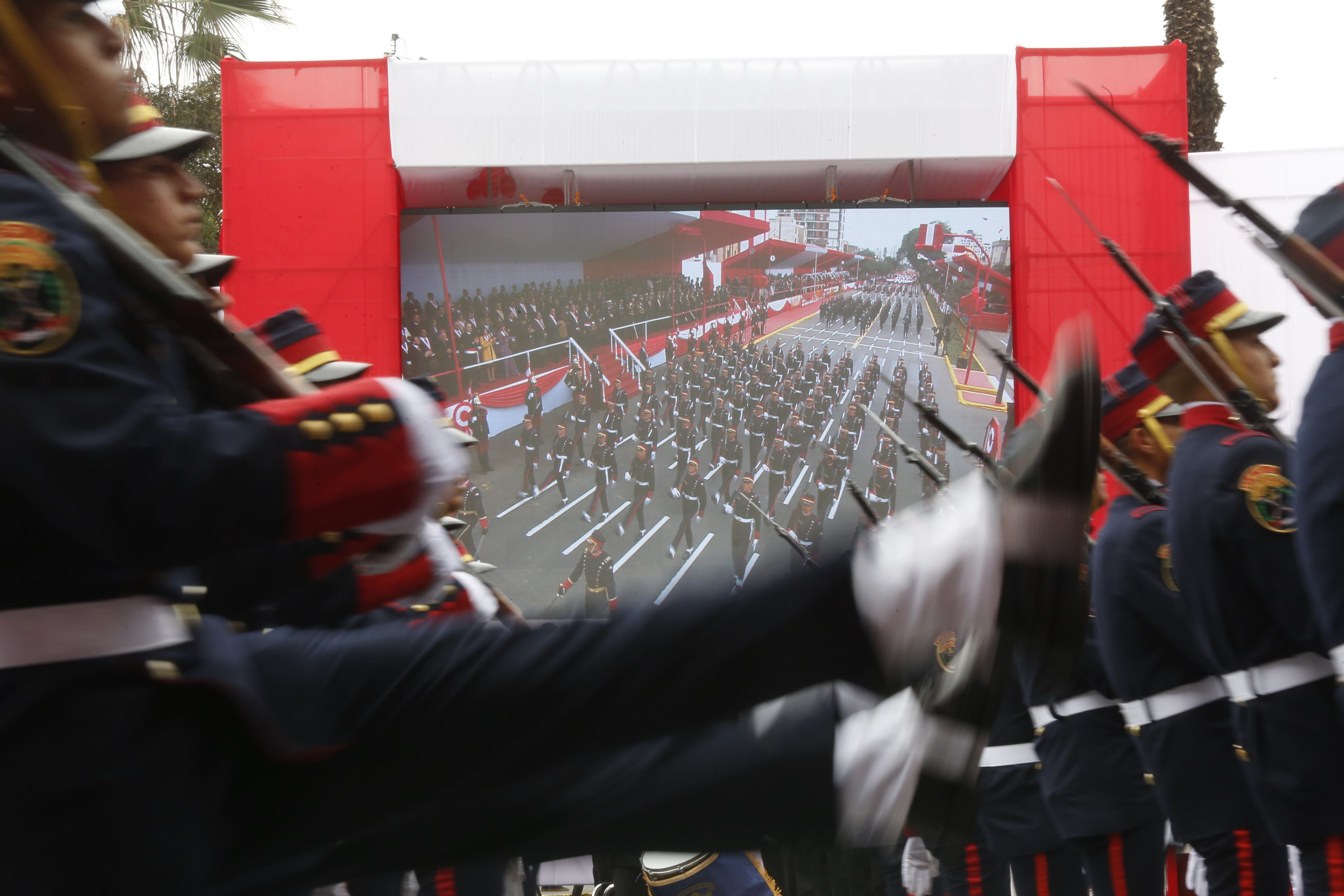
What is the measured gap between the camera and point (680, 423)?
9062 mm

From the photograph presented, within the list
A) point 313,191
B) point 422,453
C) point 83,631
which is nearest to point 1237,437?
point 422,453

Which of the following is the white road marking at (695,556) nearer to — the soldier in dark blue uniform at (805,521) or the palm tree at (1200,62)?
the soldier in dark blue uniform at (805,521)

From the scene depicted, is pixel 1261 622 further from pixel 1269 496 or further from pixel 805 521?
pixel 805 521

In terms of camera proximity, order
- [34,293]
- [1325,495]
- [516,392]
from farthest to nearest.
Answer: [516,392], [1325,495], [34,293]

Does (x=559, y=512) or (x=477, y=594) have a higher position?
(x=477, y=594)

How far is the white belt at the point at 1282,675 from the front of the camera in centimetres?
247

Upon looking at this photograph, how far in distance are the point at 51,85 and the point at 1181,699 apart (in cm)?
304

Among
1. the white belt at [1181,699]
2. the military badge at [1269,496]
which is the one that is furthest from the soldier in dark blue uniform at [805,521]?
the military badge at [1269,496]

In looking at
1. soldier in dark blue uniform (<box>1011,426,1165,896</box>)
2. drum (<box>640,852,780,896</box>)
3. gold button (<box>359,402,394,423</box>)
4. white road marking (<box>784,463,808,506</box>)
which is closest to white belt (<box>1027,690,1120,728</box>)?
soldier in dark blue uniform (<box>1011,426,1165,896</box>)

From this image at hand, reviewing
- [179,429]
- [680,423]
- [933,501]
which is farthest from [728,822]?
[680,423]

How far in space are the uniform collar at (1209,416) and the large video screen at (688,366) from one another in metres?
5.55

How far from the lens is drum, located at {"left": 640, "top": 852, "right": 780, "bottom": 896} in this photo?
2.72 metres

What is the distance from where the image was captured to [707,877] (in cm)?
275

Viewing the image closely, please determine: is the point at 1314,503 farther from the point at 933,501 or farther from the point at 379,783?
the point at 379,783
